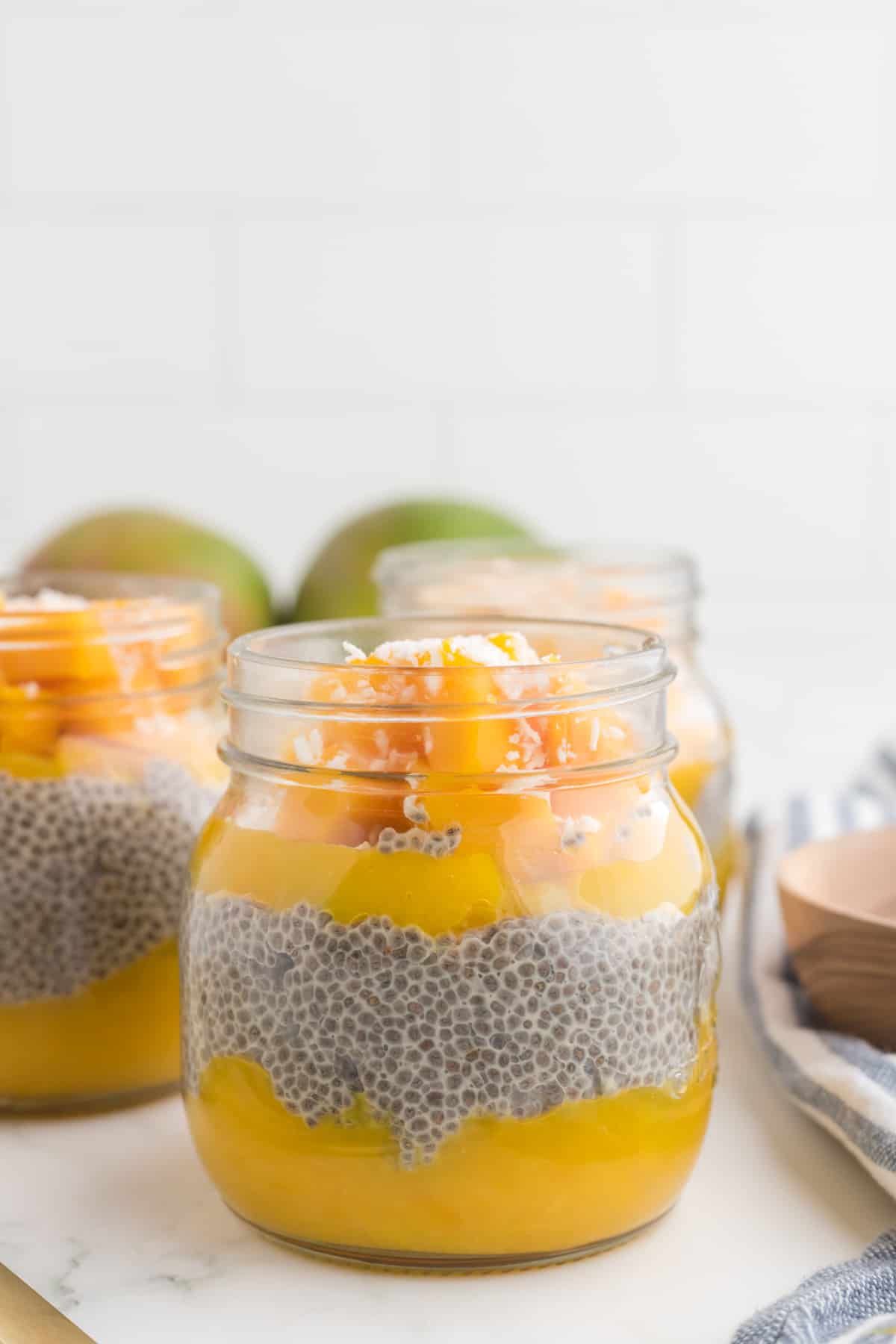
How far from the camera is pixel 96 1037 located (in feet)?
2.13

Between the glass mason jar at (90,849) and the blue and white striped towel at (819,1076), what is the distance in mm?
267

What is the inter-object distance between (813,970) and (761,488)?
1.31 meters

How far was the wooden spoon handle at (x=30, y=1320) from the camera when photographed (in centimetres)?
47

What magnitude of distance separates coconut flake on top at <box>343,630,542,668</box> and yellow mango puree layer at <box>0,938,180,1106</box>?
0.58 feet

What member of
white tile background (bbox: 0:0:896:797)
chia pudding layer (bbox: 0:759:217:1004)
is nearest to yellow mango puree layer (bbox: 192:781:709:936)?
chia pudding layer (bbox: 0:759:217:1004)

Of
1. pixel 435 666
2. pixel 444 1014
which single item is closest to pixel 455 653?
pixel 435 666

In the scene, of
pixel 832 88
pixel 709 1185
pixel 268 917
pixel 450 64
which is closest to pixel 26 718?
pixel 268 917

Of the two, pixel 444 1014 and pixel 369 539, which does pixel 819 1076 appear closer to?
pixel 444 1014

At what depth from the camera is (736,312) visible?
1.86 meters

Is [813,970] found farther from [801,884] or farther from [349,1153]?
[349,1153]

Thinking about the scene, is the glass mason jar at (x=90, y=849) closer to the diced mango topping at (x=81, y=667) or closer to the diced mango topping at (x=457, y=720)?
the diced mango topping at (x=81, y=667)

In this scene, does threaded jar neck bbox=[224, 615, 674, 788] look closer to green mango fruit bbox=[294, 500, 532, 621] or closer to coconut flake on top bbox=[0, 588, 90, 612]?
coconut flake on top bbox=[0, 588, 90, 612]

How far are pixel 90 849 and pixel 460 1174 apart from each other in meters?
0.22

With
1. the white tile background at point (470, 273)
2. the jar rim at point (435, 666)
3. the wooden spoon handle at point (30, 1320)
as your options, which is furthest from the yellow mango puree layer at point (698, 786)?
the white tile background at point (470, 273)
